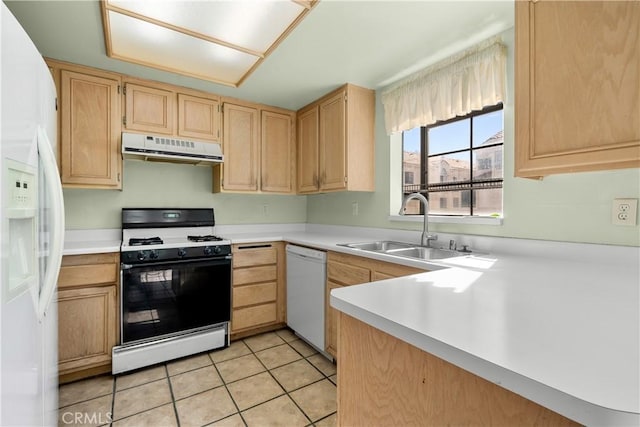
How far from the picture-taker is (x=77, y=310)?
202 cm

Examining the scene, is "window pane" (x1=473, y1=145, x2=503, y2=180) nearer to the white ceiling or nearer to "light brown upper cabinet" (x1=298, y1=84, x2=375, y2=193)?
the white ceiling

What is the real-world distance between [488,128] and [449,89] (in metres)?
0.38

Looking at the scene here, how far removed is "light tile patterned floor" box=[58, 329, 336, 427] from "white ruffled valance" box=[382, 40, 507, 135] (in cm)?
200

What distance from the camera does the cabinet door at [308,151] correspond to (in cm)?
296

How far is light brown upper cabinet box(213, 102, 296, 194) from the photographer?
2.88 metres

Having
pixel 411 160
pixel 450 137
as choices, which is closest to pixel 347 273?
pixel 411 160

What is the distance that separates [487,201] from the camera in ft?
6.82

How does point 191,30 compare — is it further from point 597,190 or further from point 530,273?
point 597,190

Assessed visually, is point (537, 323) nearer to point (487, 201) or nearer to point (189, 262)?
point (487, 201)

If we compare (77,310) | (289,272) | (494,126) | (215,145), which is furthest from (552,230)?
(77,310)

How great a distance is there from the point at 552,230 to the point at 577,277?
559 mm

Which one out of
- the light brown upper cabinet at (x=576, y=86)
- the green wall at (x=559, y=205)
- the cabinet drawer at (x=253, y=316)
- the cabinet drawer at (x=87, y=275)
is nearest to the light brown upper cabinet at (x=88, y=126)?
the cabinet drawer at (x=87, y=275)

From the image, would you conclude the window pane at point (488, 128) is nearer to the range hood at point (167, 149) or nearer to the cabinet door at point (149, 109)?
the range hood at point (167, 149)

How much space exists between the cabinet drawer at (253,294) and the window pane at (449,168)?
1711 mm
